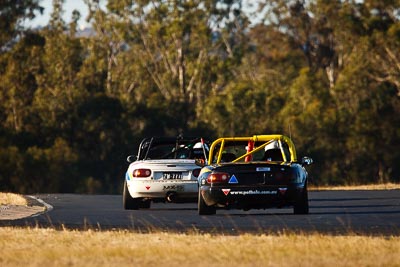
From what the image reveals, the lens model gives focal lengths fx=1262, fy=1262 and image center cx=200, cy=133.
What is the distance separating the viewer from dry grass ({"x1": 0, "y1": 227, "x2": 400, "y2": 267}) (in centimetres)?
1187

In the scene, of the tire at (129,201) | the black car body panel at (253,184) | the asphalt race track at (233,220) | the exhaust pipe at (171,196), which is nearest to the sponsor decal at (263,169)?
the black car body panel at (253,184)

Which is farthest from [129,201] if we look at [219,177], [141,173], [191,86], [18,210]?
[191,86]

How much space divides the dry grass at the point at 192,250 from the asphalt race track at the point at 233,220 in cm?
141

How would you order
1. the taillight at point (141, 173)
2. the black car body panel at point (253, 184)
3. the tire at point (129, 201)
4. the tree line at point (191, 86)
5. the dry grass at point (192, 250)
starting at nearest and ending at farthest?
1. the dry grass at point (192, 250)
2. the black car body panel at point (253, 184)
3. the taillight at point (141, 173)
4. the tire at point (129, 201)
5. the tree line at point (191, 86)

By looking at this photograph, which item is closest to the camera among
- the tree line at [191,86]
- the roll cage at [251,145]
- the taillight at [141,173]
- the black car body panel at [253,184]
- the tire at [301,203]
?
the black car body panel at [253,184]

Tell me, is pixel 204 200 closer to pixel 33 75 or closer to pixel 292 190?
pixel 292 190

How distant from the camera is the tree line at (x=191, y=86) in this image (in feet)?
212

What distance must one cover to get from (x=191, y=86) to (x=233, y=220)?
59.3 meters

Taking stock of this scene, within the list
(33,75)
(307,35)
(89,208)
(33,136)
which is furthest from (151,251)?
(307,35)

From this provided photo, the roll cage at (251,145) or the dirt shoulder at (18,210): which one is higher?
the roll cage at (251,145)

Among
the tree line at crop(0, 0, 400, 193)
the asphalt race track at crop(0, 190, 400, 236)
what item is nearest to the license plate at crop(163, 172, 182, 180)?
the asphalt race track at crop(0, 190, 400, 236)

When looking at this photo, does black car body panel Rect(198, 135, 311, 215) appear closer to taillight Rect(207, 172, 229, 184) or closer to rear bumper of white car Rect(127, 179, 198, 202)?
taillight Rect(207, 172, 229, 184)

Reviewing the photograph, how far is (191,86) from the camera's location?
78562 millimetres

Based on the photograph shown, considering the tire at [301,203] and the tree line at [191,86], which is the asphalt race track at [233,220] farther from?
the tree line at [191,86]
